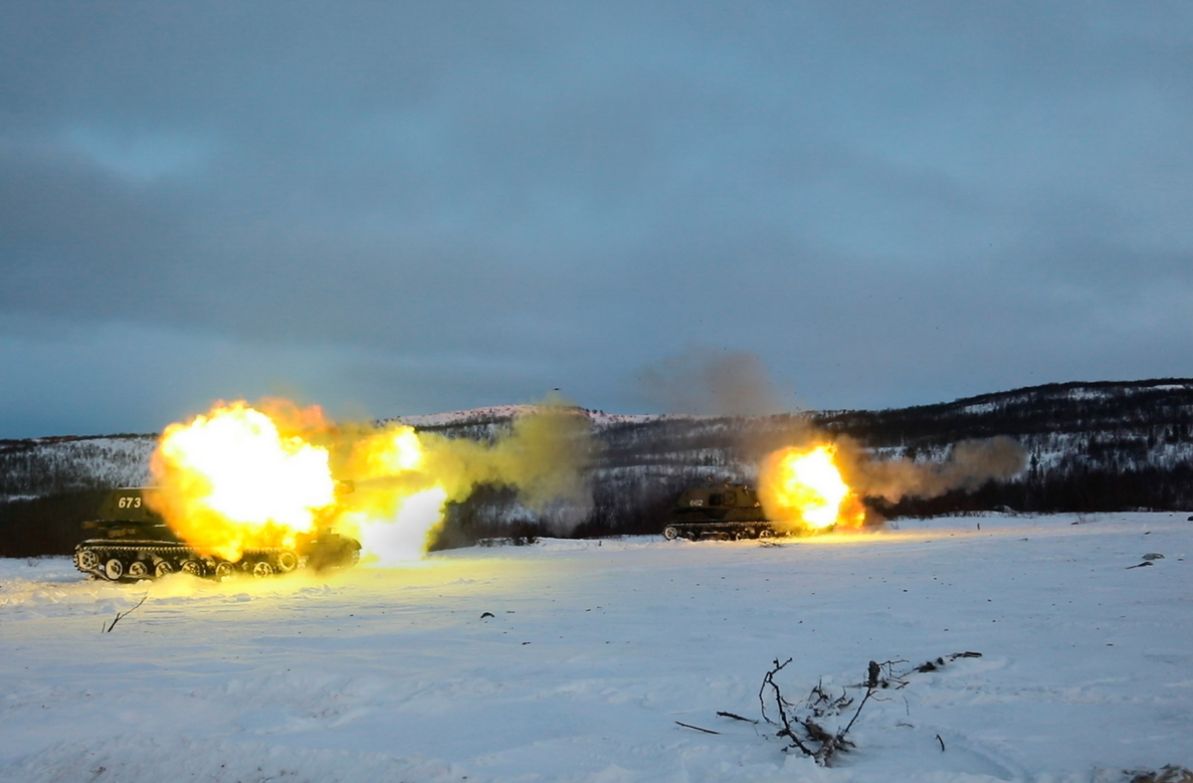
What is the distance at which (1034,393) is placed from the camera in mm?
134875

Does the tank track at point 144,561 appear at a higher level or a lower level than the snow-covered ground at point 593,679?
higher

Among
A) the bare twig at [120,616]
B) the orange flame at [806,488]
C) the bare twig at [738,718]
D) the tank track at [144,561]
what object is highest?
the orange flame at [806,488]

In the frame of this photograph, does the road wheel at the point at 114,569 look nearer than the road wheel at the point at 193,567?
Yes

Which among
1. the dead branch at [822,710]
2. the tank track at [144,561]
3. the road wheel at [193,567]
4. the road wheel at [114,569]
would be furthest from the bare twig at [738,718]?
the road wheel at [114,569]

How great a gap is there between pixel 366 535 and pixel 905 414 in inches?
3865

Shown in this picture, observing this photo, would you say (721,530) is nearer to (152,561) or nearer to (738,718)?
(152,561)

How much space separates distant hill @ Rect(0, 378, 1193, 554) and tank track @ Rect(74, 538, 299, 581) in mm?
13076

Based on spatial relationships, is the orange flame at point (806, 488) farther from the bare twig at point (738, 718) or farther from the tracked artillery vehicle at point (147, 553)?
the bare twig at point (738, 718)

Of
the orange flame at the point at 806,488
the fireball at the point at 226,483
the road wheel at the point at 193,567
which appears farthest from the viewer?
the orange flame at the point at 806,488

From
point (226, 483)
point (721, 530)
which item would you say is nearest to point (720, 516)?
point (721, 530)

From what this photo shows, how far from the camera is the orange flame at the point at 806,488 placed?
49.4 m

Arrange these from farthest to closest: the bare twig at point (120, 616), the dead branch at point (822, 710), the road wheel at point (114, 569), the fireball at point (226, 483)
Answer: the fireball at point (226, 483)
the road wheel at point (114, 569)
the bare twig at point (120, 616)
the dead branch at point (822, 710)

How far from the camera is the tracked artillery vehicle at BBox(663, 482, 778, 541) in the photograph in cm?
4734

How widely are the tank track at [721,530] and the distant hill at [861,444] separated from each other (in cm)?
615
